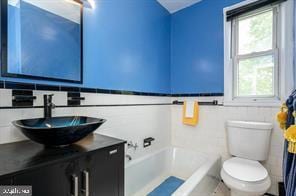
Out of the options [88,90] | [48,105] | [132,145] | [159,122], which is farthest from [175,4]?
[48,105]

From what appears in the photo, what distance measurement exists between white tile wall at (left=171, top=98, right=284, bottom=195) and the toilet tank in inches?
5.1

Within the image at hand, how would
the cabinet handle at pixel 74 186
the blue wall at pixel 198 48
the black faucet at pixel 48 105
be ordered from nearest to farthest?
the cabinet handle at pixel 74 186
the black faucet at pixel 48 105
the blue wall at pixel 198 48

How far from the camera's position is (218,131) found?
2.19m

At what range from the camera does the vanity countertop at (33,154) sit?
69 cm

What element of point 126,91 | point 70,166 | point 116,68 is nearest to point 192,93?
point 126,91

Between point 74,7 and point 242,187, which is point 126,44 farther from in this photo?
point 242,187

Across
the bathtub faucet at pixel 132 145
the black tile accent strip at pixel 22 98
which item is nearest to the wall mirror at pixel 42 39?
the black tile accent strip at pixel 22 98

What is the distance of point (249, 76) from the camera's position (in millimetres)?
2107

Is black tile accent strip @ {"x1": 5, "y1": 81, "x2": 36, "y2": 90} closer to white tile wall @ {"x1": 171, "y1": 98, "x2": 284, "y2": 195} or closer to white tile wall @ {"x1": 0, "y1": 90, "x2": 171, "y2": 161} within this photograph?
white tile wall @ {"x1": 0, "y1": 90, "x2": 171, "y2": 161}

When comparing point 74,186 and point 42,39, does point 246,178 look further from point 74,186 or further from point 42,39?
point 42,39

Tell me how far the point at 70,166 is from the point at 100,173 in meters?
0.21

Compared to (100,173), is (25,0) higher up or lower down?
higher up

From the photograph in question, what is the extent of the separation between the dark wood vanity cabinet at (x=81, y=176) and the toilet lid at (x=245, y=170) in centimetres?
108

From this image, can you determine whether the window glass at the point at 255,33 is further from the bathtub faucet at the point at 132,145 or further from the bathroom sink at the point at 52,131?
the bathroom sink at the point at 52,131
